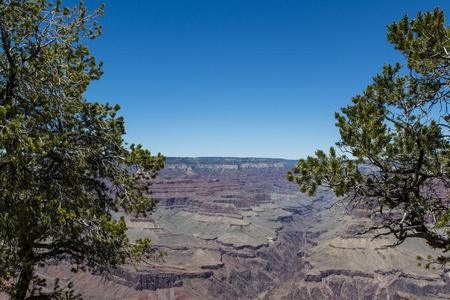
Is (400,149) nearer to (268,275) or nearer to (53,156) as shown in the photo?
(53,156)

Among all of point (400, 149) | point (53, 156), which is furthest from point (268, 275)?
point (53, 156)

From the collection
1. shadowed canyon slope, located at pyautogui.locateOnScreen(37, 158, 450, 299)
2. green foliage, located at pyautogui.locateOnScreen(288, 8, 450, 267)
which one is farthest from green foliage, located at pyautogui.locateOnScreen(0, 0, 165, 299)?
shadowed canyon slope, located at pyautogui.locateOnScreen(37, 158, 450, 299)

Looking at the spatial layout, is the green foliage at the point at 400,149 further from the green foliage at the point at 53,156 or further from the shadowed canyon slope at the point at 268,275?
the shadowed canyon slope at the point at 268,275

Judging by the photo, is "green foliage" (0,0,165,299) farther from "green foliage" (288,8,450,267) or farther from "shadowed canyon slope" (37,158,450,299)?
"shadowed canyon slope" (37,158,450,299)

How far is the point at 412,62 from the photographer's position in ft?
33.2

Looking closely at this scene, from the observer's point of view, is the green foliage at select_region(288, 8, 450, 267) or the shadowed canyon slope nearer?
the green foliage at select_region(288, 8, 450, 267)

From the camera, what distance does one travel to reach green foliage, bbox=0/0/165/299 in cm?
774

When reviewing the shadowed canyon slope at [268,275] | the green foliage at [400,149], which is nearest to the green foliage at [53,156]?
the green foliage at [400,149]

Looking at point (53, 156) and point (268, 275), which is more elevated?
point (53, 156)

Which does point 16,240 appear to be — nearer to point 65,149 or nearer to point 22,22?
point 65,149

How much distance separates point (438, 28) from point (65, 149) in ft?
39.7

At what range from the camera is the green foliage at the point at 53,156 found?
25.4ft

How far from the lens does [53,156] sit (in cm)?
845

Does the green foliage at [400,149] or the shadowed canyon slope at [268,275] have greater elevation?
the green foliage at [400,149]
